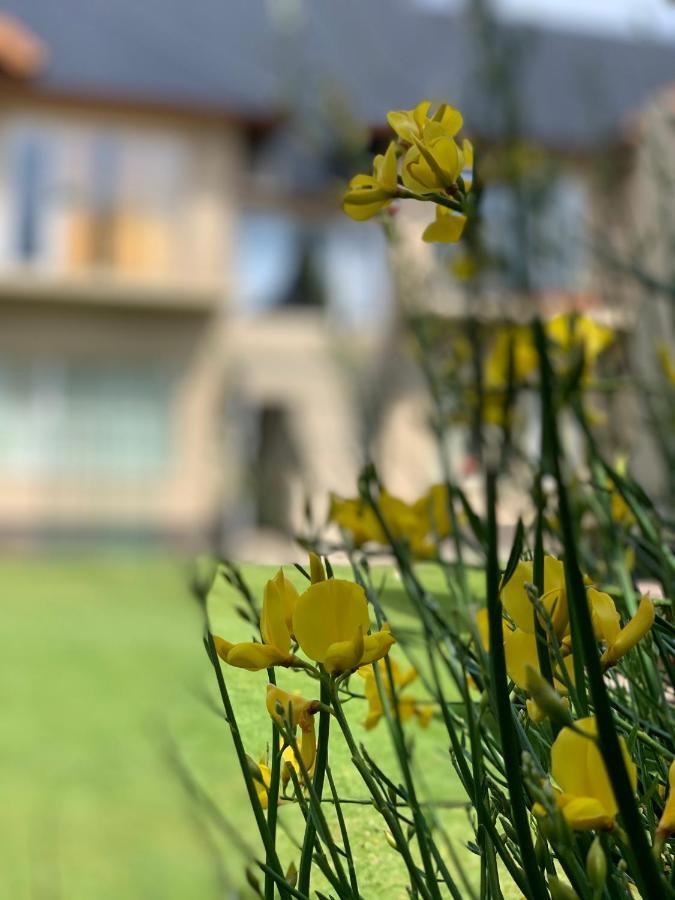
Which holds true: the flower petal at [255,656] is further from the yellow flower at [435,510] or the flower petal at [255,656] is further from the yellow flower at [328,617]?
the yellow flower at [435,510]

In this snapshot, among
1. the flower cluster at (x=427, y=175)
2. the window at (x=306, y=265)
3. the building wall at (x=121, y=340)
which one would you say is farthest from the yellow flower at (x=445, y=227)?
the window at (x=306, y=265)

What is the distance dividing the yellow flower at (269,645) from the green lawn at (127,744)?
0.08 metres

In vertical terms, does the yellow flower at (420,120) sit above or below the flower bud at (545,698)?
above

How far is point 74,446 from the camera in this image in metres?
13.6

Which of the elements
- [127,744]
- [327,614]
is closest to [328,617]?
[327,614]

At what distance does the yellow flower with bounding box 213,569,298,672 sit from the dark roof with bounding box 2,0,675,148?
12156 mm

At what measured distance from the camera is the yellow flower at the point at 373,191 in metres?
0.50

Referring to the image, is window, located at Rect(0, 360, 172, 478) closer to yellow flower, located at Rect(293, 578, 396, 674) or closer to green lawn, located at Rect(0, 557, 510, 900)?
green lawn, located at Rect(0, 557, 510, 900)

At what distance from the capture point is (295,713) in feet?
1.40

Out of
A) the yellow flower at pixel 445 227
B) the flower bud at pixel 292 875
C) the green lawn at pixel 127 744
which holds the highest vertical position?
the yellow flower at pixel 445 227

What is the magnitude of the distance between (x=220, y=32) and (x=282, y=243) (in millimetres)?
2898

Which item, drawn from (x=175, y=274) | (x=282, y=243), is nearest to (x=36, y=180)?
(x=175, y=274)

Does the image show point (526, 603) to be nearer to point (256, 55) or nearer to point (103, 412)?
point (103, 412)

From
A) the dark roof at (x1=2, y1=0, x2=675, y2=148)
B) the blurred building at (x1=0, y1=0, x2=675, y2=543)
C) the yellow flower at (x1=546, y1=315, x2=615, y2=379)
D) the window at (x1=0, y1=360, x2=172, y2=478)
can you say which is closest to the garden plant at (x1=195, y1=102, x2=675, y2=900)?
the yellow flower at (x1=546, y1=315, x2=615, y2=379)
